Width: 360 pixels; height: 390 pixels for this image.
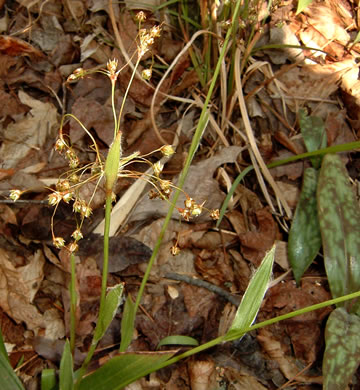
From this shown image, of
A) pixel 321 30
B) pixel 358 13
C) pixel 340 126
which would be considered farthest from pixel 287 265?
pixel 358 13

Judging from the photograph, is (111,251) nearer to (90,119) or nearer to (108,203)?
(90,119)

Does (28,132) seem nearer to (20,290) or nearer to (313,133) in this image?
(20,290)

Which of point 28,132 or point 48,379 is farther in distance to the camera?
point 28,132

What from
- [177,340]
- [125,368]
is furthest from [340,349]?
[125,368]

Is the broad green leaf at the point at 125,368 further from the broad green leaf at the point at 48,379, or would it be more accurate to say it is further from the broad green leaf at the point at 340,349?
the broad green leaf at the point at 340,349

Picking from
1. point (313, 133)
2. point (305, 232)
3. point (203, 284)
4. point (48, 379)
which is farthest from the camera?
point (313, 133)

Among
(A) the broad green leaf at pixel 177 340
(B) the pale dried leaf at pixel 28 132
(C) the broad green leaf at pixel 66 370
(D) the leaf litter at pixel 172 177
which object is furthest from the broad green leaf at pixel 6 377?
(B) the pale dried leaf at pixel 28 132
